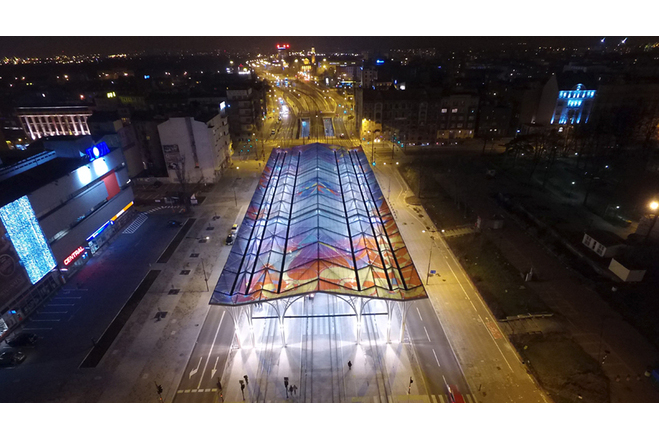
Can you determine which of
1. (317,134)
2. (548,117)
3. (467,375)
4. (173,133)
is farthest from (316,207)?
(548,117)

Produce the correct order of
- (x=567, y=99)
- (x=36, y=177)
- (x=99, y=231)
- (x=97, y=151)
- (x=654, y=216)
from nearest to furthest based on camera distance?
(x=36, y=177) < (x=654, y=216) < (x=99, y=231) < (x=97, y=151) < (x=567, y=99)

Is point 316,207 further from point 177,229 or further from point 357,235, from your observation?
point 177,229

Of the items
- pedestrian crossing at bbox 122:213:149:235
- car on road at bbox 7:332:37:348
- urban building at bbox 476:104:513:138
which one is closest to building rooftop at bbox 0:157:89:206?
pedestrian crossing at bbox 122:213:149:235

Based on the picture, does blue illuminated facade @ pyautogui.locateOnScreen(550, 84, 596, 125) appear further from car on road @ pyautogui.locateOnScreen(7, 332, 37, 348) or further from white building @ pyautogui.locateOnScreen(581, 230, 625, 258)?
car on road @ pyautogui.locateOnScreen(7, 332, 37, 348)

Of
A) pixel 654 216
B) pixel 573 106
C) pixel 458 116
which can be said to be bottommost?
pixel 654 216

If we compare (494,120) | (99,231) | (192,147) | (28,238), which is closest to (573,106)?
(494,120)

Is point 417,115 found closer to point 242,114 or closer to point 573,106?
point 573,106

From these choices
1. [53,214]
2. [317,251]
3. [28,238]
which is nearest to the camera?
[317,251]

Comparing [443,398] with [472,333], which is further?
[472,333]
